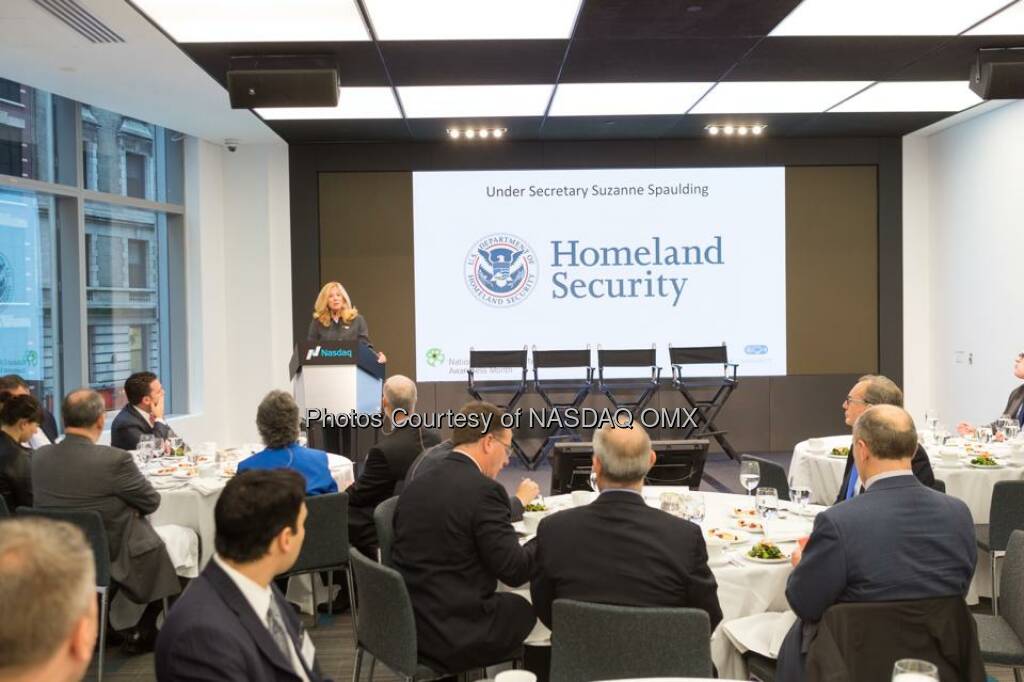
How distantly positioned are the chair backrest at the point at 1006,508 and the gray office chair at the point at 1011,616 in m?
1.06

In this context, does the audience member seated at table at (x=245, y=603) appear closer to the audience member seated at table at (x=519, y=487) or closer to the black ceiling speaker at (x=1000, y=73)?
the audience member seated at table at (x=519, y=487)

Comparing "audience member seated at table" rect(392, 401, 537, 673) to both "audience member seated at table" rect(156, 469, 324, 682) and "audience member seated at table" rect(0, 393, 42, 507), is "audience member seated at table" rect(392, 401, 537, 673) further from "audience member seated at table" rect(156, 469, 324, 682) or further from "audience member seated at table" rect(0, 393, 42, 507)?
"audience member seated at table" rect(0, 393, 42, 507)

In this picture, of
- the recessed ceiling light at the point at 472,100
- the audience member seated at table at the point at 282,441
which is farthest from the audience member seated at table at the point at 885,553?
the recessed ceiling light at the point at 472,100

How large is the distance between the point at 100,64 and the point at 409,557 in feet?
16.2

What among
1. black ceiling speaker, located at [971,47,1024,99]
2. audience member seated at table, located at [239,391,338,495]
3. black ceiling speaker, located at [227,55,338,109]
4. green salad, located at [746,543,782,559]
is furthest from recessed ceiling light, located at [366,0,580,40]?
green salad, located at [746,543,782,559]

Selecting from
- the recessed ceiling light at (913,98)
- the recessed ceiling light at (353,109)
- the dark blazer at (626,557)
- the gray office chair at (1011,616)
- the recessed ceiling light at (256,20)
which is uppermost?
the recessed ceiling light at (913,98)

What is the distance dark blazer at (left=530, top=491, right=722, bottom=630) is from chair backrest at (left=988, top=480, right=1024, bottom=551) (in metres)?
2.08

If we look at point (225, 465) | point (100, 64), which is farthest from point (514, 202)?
point (225, 465)

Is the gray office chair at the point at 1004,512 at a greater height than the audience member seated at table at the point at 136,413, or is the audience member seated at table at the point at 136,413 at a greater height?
the audience member seated at table at the point at 136,413

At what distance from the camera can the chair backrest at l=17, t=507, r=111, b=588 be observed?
11.8 feet

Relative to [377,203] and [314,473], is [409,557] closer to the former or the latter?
[314,473]

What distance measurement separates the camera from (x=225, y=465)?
17.1ft

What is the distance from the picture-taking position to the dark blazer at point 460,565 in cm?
291

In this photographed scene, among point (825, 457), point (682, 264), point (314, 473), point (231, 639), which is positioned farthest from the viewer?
point (682, 264)
